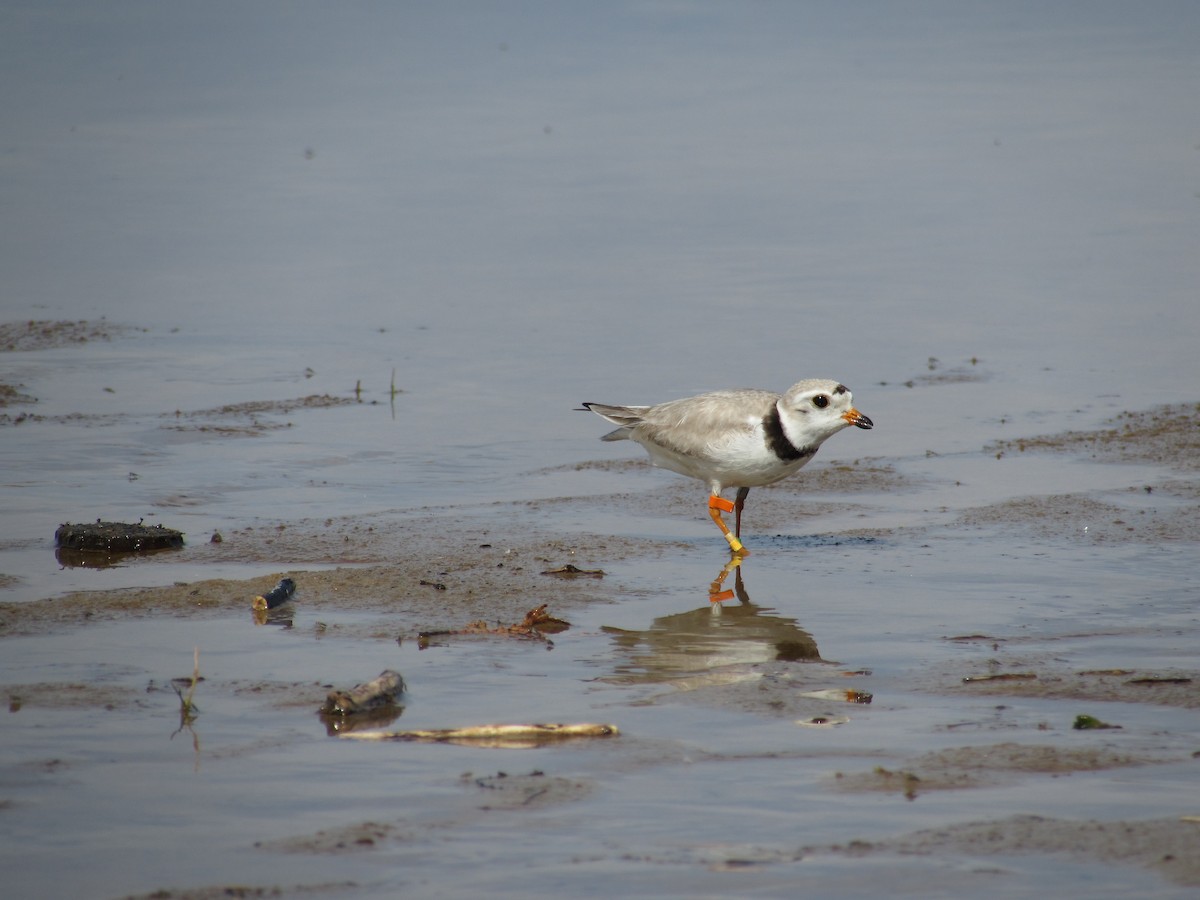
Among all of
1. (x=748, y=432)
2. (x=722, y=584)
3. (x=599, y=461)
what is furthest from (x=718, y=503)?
(x=599, y=461)

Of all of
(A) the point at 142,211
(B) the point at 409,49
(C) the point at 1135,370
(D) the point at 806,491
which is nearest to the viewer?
(D) the point at 806,491

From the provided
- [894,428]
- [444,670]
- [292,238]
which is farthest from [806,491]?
[292,238]

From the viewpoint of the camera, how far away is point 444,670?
7.23m

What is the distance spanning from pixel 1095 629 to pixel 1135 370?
7.02 meters

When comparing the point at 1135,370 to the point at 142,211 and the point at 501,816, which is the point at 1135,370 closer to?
the point at 501,816

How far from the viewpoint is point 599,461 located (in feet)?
39.8

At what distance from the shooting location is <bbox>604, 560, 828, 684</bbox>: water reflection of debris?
24.2ft

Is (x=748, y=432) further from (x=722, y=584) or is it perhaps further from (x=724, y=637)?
(x=724, y=637)

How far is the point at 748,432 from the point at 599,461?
2.45 m

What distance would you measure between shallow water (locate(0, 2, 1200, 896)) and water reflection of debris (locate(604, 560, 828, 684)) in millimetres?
34

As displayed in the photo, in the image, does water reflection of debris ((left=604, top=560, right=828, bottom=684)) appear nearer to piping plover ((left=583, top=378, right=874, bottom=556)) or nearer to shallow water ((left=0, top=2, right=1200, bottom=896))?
shallow water ((left=0, top=2, right=1200, bottom=896))

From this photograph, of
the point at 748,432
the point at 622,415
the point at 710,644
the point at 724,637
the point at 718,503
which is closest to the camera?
the point at 710,644

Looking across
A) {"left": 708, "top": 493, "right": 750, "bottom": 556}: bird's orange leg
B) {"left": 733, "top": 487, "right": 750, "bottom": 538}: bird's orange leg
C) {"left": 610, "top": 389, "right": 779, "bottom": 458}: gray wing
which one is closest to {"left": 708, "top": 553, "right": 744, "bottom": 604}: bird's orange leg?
{"left": 708, "top": 493, "right": 750, "bottom": 556}: bird's orange leg

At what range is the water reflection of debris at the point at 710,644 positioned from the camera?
737cm
